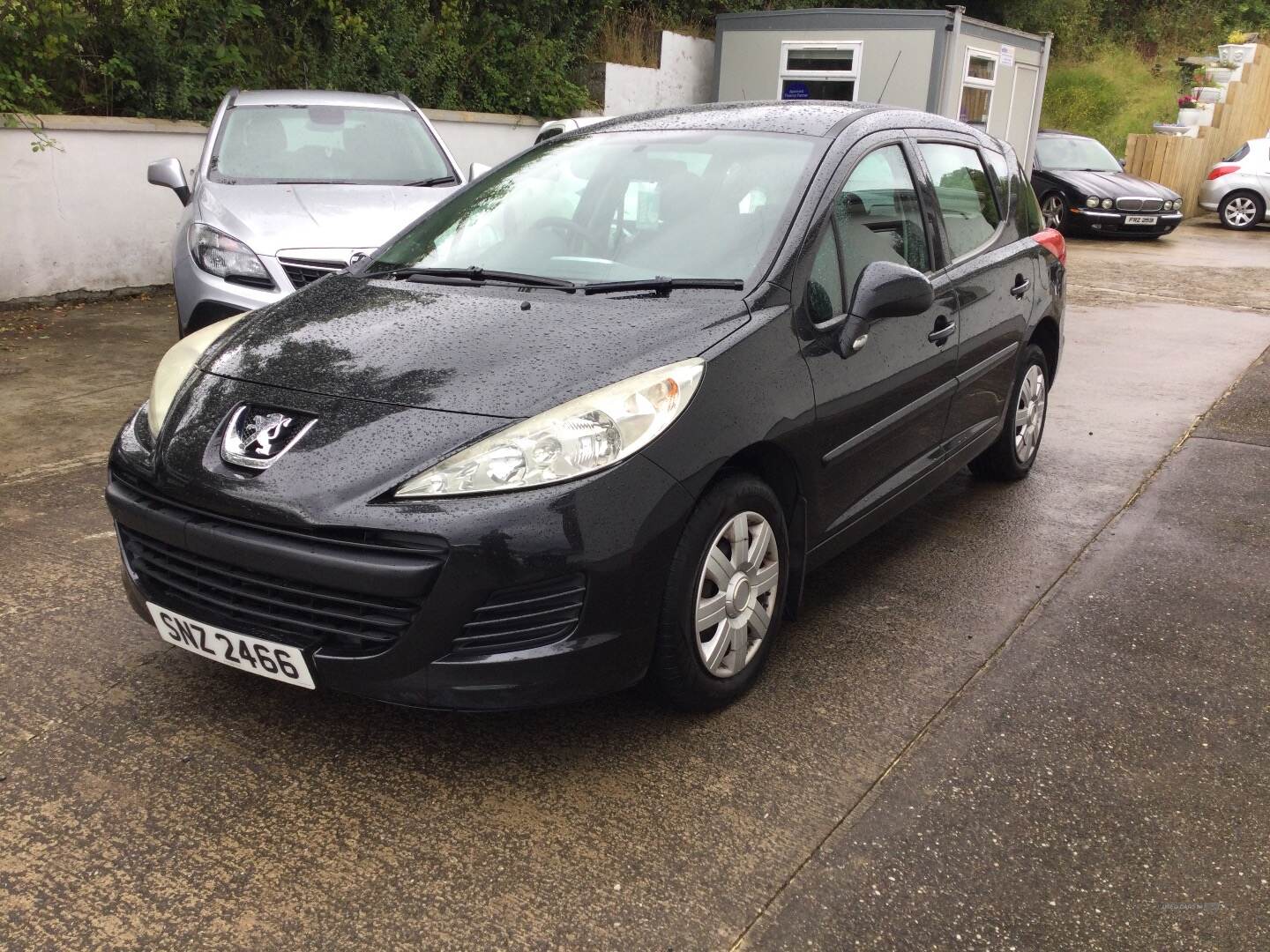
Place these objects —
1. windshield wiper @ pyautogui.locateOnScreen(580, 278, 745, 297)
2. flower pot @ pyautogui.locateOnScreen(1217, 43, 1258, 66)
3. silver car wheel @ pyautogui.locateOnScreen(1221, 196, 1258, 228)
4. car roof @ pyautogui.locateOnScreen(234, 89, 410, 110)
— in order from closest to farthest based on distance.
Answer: windshield wiper @ pyautogui.locateOnScreen(580, 278, 745, 297) → car roof @ pyautogui.locateOnScreen(234, 89, 410, 110) → silver car wheel @ pyautogui.locateOnScreen(1221, 196, 1258, 228) → flower pot @ pyautogui.locateOnScreen(1217, 43, 1258, 66)

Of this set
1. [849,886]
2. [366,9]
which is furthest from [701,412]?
Answer: [366,9]

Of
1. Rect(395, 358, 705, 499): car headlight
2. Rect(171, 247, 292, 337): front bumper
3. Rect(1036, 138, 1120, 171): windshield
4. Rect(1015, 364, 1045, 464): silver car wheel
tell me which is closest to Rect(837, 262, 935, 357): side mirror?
Rect(395, 358, 705, 499): car headlight

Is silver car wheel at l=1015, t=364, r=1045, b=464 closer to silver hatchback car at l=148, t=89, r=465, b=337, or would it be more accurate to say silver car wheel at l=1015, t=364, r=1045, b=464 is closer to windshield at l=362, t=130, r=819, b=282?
windshield at l=362, t=130, r=819, b=282

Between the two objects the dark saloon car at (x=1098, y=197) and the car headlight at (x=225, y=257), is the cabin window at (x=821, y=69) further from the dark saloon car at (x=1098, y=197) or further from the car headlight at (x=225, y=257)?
the car headlight at (x=225, y=257)

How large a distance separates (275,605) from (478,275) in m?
1.31

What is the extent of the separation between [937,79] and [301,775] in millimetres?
14000

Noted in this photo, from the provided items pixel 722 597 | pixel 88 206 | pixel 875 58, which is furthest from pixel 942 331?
pixel 875 58

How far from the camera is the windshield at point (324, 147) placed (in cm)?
700

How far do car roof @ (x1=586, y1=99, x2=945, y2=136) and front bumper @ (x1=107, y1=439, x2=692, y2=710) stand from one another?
1645 millimetres

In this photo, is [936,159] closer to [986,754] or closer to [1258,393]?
[986,754]

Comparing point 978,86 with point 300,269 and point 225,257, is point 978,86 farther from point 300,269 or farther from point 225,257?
point 225,257

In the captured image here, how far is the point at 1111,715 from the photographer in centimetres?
324

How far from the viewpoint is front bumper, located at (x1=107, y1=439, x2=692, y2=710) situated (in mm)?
2557

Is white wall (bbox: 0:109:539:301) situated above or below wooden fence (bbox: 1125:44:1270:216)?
below
